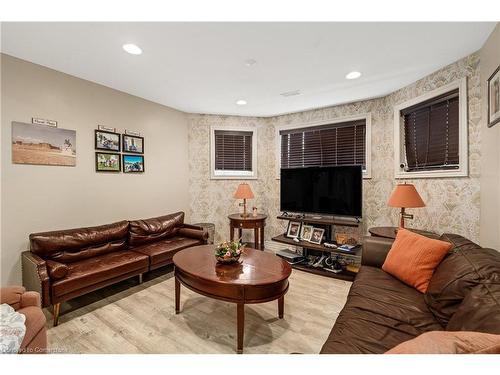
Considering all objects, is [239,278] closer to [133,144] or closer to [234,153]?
[133,144]

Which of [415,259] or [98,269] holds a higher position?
[415,259]

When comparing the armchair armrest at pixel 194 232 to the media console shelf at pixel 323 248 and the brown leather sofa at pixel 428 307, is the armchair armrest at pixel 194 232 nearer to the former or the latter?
the media console shelf at pixel 323 248

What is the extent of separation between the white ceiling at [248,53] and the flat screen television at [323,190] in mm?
1142

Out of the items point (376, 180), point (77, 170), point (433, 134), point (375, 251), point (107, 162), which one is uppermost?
point (433, 134)

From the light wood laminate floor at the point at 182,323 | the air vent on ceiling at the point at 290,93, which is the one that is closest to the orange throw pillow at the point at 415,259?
the light wood laminate floor at the point at 182,323

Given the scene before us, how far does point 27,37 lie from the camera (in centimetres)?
200

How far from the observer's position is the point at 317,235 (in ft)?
11.4

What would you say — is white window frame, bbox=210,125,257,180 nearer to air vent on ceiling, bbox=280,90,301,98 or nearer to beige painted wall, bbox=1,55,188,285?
beige painted wall, bbox=1,55,188,285

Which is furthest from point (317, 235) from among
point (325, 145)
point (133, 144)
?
point (133, 144)

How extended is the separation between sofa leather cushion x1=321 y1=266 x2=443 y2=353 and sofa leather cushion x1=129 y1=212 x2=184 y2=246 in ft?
8.92

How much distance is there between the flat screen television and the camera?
3.19 metres

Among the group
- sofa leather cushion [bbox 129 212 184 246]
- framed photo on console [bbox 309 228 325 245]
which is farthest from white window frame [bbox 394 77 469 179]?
sofa leather cushion [bbox 129 212 184 246]

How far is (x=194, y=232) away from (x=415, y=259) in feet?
9.12
